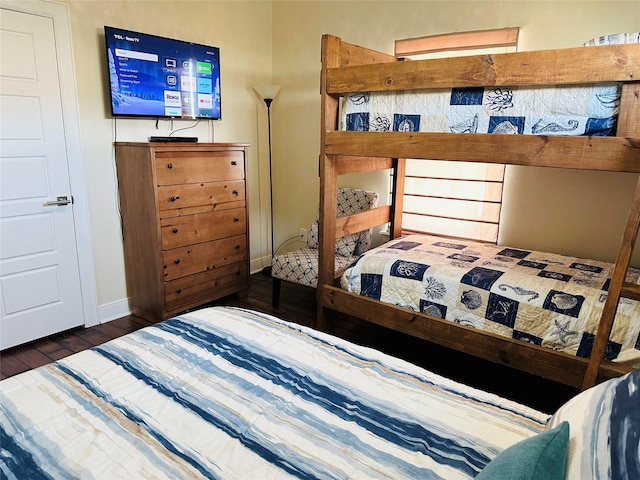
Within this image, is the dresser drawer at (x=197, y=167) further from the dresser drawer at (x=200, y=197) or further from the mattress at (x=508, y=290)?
the mattress at (x=508, y=290)

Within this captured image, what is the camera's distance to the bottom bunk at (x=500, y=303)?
76.3 inches

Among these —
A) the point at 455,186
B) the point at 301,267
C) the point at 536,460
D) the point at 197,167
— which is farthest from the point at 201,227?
the point at 536,460

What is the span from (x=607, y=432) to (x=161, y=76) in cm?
334

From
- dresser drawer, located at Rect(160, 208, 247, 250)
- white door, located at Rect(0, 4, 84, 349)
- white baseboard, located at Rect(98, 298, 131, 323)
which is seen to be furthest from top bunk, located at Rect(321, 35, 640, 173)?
white baseboard, located at Rect(98, 298, 131, 323)

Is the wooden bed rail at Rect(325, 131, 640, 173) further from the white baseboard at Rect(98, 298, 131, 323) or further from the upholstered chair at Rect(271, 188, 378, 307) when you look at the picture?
the white baseboard at Rect(98, 298, 131, 323)

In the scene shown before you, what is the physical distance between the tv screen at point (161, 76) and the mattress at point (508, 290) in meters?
1.92

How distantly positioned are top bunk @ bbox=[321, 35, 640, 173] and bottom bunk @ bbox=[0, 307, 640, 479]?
110 centimetres

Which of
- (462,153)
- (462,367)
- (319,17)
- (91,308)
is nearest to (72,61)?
(91,308)

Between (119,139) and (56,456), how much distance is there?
8.43ft

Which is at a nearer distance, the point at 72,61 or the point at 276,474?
the point at 276,474

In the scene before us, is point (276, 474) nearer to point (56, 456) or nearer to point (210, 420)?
point (210, 420)

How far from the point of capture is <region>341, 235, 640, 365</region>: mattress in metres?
Result: 1.96

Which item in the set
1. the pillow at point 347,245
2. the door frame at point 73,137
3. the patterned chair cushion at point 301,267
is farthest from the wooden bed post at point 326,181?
the door frame at point 73,137

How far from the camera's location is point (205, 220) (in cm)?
327
